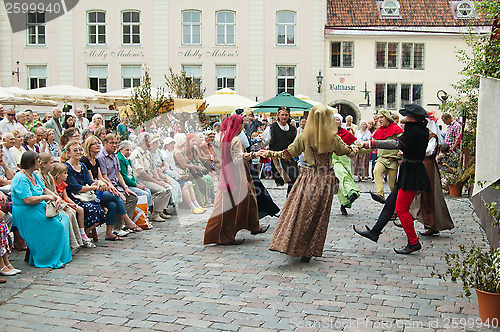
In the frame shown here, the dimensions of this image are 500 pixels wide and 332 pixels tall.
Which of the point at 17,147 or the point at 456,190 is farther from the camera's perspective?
the point at 456,190

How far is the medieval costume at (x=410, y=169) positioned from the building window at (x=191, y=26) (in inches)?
997

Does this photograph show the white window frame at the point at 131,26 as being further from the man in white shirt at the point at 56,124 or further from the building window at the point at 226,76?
the man in white shirt at the point at 56,124

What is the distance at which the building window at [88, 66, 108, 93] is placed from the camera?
3136cm

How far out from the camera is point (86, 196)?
25.9 feet

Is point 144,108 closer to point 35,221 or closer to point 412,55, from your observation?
point 35,221

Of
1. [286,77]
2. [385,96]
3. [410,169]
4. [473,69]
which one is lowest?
[410,169]

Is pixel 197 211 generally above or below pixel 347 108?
below

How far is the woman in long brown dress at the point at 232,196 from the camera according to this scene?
7.71 m

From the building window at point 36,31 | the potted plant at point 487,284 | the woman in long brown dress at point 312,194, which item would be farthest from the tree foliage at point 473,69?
the building window at point 36,31

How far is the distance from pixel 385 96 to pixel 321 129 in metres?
26.3

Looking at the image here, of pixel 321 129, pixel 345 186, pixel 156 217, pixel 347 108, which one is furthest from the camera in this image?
pixel 347 108

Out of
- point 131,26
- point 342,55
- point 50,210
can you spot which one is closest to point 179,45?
point 131,26

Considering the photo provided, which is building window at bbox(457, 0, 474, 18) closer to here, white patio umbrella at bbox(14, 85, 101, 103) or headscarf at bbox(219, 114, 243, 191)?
white patio umbrella at bbox(14, 85, 101, 103)

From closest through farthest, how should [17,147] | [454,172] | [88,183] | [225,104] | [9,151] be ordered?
[88,183] < [9,151] < [17,147] < [454,172] < [225,104]
